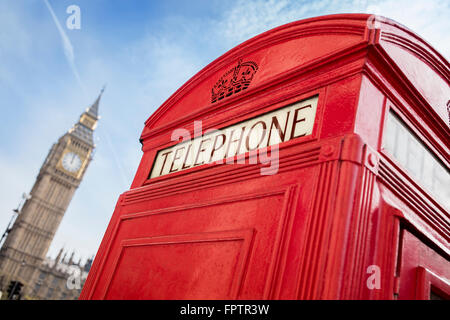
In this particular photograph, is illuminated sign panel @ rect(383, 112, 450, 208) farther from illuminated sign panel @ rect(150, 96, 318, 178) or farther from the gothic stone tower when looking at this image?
the gothic stone tower

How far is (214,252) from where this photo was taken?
179 centimetres

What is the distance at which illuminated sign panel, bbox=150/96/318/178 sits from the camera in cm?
190

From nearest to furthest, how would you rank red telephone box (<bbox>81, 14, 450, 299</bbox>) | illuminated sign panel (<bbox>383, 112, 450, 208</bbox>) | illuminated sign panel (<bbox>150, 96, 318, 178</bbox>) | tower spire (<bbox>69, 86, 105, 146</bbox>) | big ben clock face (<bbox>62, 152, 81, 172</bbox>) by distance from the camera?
red telephone box (<bbox>81, 14, 450, 299</bbox>) < illuminated sign panel (<bbox>383, 112, 450, 208</bbox>) < illuminated sign panel (<bbox>150, 96, 318, 178</bbox>) < big ben clock face (<bbox>62, 152, 81, 172</bbox>) < tower spire (<bbox>69, 86, 105, 146</bbox>)

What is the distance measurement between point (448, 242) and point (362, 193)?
2.44 feet

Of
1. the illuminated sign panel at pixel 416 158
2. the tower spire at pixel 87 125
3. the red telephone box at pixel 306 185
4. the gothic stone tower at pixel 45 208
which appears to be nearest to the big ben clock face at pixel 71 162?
the gothic stone tower at pixel 45 208

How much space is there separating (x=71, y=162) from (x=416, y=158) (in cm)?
6604

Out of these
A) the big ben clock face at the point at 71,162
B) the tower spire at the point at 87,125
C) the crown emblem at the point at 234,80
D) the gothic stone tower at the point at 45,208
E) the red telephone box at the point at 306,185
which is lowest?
the red telephone box at the point at 306,185

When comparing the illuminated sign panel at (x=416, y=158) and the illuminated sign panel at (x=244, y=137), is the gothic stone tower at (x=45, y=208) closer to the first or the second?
the illuminated sign panel at (x=244, y=137)

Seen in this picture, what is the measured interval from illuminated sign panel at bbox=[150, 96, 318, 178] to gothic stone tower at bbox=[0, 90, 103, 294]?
5870 centimetres

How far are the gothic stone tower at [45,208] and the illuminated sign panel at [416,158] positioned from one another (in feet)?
197

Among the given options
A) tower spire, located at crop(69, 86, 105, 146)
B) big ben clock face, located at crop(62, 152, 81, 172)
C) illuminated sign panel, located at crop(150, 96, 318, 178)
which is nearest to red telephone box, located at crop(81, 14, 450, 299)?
illuminated sign panel, located at crop(150, 96, 318, 178)

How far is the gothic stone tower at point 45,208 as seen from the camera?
54438 millimetres
